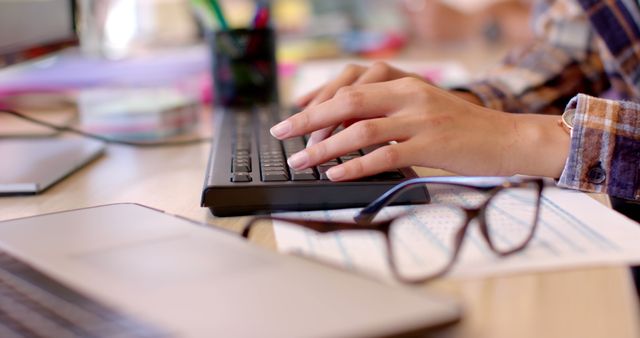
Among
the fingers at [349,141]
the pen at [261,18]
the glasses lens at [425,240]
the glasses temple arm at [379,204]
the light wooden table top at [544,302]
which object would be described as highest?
the pen at [261,18]

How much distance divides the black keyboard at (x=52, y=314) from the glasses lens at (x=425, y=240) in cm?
16

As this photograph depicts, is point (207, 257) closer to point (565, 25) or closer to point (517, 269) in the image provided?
point (517, 269)

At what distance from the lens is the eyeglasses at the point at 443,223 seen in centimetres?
44

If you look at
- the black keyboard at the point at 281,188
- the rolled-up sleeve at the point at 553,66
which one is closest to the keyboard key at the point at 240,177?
the black keyboard at the point at 281,188

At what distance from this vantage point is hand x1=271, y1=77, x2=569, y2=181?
0.60 meters

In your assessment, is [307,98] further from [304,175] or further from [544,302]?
[544,302]

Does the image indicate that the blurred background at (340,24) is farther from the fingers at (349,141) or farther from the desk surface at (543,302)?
the desk surface at (543,302)

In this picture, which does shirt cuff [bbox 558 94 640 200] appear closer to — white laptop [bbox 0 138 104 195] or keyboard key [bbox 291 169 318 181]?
keyboard key [bbox 291 169 318 181]

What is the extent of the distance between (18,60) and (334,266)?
2.01 ft

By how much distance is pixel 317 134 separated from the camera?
0.66 m

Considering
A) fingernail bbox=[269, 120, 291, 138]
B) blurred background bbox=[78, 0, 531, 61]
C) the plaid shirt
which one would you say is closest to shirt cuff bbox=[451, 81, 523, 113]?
the plaid shirt

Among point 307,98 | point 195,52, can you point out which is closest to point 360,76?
point 307,98

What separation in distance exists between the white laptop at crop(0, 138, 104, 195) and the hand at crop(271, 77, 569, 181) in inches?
9.6

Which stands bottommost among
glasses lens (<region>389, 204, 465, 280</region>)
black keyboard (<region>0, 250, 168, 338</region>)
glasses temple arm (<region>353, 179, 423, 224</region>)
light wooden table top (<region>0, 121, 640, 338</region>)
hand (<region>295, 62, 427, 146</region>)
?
light wooden table top (<region>0, 121, 640, 338</region>)
